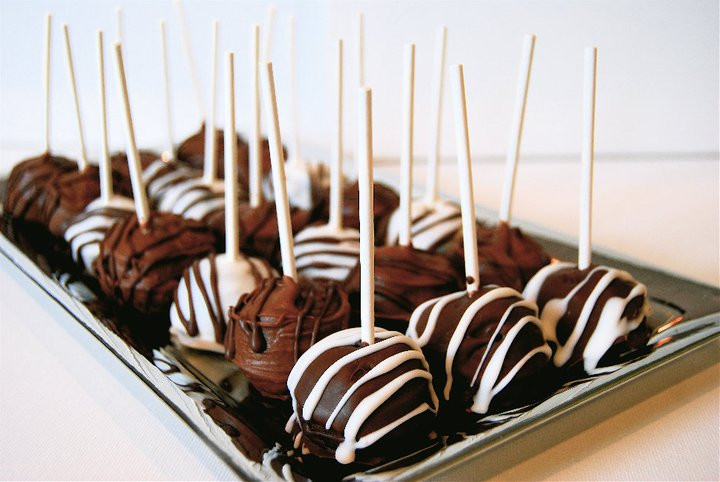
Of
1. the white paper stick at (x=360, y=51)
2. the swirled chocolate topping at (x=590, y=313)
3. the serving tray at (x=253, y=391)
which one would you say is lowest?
the serving tray at (x=253, y=391)

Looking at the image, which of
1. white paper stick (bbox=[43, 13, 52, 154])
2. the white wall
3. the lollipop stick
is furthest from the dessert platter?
the white wall

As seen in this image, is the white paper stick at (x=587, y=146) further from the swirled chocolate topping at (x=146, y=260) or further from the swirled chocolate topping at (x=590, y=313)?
the swirled chocolate topping at (x=146, y=260)

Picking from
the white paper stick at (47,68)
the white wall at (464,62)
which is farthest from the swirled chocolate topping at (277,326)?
the white wall at (464,62)

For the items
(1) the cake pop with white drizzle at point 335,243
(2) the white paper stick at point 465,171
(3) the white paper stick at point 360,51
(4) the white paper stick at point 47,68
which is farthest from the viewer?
(4) the white paper stick at point 47,68

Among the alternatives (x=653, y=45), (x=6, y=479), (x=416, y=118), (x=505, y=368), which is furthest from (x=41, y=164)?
(x=653, y=45)

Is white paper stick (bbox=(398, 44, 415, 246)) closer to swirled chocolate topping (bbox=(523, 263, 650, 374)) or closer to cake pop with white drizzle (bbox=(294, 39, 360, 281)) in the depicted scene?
cake pop with white drizzle (bbox=(294, 39, 360, 281))

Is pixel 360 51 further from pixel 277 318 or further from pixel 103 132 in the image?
pixel 277 318

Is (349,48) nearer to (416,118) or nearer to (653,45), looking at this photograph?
(416,118)
